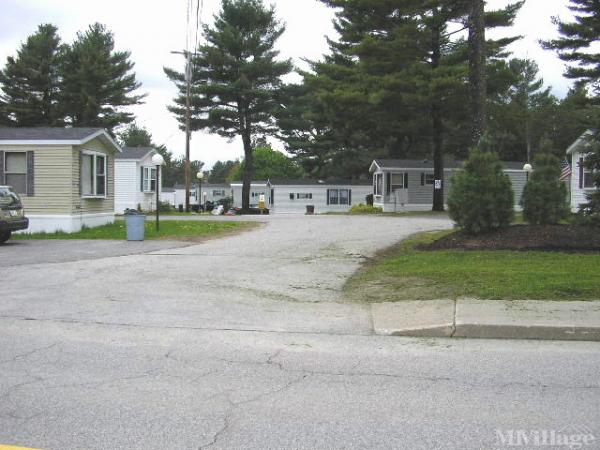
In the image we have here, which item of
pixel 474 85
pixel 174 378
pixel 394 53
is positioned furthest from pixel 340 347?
pixel 394 53

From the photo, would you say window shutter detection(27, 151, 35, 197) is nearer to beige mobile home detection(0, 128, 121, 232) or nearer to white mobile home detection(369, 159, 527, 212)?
beige mobile home detection(0, 128, 121, 232)

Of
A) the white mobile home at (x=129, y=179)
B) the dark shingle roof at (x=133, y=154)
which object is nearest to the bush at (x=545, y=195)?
the white mobile home at (x=129, y=179)

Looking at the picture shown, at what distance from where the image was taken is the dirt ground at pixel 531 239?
12992 millimetres

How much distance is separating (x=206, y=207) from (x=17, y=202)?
89.9 feet

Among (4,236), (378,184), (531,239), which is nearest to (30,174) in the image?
(4,236)

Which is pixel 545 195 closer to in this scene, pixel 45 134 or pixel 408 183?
pixel 45 134

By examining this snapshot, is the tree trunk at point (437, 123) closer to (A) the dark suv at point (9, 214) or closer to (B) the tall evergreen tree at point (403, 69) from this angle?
(B) the tall evergreen tree at point (403, 69)

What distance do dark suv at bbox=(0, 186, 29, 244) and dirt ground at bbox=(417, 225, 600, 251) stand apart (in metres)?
11.3

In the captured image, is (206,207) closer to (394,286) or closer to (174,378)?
(394,286)

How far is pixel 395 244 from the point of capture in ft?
52.9

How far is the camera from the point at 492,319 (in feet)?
25.0

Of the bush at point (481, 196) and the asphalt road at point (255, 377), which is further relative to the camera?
the bush at point (481, 196)

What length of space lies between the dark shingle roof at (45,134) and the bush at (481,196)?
12.9m

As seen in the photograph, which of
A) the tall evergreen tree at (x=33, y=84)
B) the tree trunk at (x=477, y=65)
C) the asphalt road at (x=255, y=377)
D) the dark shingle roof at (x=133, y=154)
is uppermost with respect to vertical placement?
the tall evergreen tree at (x=33, y=84)
